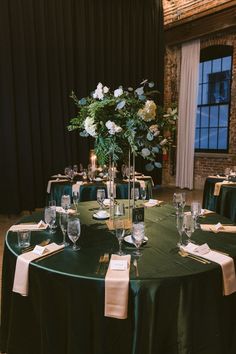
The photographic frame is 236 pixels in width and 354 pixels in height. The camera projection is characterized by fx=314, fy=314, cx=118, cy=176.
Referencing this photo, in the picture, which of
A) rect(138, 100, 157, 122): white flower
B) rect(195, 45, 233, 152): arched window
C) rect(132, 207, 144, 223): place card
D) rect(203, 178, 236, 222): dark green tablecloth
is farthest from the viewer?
rect(195, 45, 233, 152): arched window

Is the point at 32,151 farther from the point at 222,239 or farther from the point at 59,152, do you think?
the point at 222,239

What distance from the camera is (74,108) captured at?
21.3 ft

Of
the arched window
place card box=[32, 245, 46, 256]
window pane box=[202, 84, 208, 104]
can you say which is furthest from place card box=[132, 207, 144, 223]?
window pane box=[202, 84, 208, 104]

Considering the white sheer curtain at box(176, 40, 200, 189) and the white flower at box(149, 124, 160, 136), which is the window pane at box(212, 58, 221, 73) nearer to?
the white sheer curtain at box(176, 40, 200, 189)

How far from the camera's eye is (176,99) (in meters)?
8.37

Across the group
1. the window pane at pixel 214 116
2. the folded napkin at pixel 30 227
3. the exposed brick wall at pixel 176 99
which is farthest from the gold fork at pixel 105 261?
the window pane at pixel 214 116

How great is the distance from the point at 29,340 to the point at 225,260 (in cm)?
120

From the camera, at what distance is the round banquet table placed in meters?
1.51

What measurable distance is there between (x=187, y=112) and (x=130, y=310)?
7.15 meters

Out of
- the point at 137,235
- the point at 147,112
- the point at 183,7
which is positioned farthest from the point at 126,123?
the point at 183,7

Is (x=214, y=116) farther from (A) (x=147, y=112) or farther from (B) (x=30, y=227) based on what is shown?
(B) (x=30, y=227)

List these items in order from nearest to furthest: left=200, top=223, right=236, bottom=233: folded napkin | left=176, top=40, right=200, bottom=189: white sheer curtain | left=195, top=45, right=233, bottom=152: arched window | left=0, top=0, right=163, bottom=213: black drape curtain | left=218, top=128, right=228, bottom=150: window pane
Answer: left=200, top=223, right=236, bottom=233: folded napkin → left=0, top=0, right=163, bottom=213: black drape curtain → left=195, top=45, right=233, bottom=152: arched window → left=218, top=128, right=228, bottom=150: window pane → left=176, top=40, right=200, bottom=189: white sheer curtain

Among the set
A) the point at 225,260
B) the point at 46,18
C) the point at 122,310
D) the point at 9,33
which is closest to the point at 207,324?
the point at 225,260

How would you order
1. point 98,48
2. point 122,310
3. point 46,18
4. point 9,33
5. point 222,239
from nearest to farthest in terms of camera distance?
1. point 122,310
2. point 222,239
3. point 9,33
4. point 46,18
5. point 98,48
